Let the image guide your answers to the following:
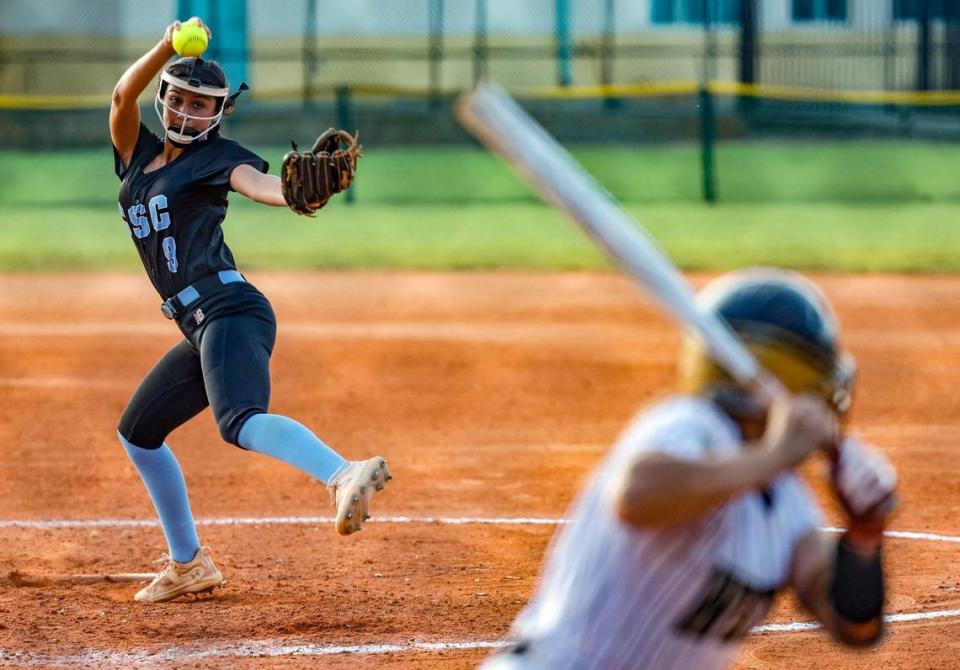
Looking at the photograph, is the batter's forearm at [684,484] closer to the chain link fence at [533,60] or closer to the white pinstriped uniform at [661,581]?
the white pinstriped uniform at [661,581]

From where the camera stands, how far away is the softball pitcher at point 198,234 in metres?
5.27

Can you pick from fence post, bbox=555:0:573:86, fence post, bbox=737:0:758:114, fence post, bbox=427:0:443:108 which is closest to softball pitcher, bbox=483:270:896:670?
fence post, bbox=737:0:758:114

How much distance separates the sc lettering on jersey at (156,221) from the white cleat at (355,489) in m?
1.14

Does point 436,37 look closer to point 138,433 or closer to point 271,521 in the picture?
point 271,521

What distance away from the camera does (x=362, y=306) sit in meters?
13.8

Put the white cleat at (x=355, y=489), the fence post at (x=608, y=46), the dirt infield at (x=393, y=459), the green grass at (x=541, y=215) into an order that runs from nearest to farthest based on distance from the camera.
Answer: the white cleat at (x=355, y=489), the dirt infield at (x=393, y=459), the green grass at (x=541, y=215), the fence post at (x=608, y=46)

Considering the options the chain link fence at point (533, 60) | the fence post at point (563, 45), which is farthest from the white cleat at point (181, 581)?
the fence post at point (563, 45)

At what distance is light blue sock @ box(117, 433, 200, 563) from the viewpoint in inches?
228

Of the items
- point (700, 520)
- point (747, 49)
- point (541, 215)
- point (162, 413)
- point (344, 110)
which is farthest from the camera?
point (747, 49)

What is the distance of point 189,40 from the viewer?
550cm

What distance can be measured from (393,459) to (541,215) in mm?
12702

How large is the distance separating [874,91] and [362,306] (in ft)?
61.7

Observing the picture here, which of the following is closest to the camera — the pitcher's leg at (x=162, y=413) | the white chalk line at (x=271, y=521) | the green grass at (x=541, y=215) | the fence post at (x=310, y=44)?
the pitcher's leg at (x=162, y=413)

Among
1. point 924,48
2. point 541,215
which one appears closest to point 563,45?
point 924,48
